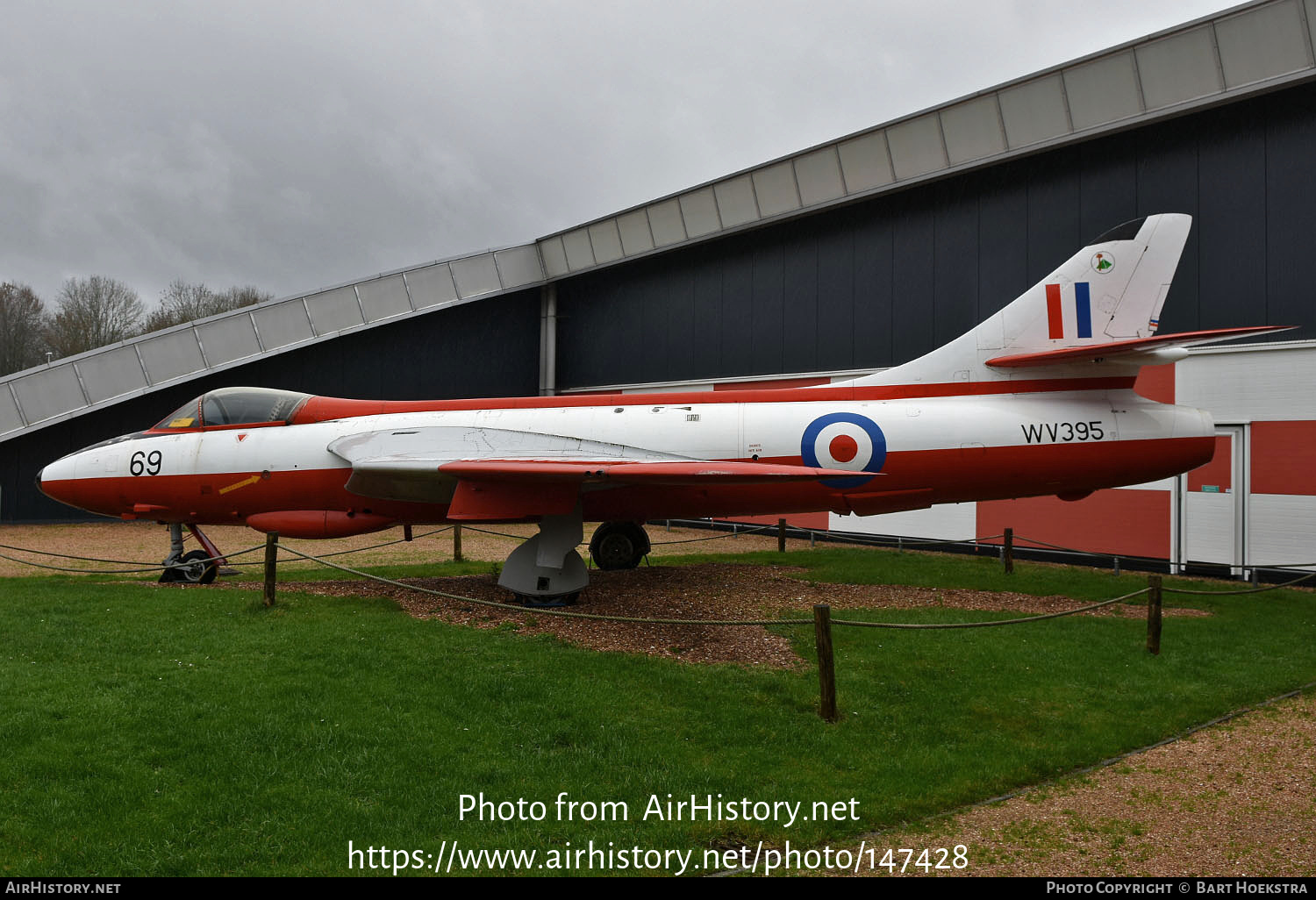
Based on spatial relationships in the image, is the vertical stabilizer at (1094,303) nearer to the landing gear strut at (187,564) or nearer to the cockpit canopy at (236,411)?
the cockpit canopy at (236,411)

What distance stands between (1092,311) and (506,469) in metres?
7.19

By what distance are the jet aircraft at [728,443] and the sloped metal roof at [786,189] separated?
5.12 metres

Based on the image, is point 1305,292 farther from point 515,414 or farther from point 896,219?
point 515,414

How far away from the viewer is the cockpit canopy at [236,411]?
10469 millimetres

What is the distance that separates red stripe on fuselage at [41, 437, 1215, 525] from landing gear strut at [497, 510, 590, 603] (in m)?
0.84

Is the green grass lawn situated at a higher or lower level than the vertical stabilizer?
lower

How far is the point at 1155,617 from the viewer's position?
7703 millimetres

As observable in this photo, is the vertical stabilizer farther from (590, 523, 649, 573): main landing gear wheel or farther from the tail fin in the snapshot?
(590, 523, 649, 573): main landing gear wheel

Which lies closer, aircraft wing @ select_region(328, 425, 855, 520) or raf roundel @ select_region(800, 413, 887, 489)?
aircraft wing @ select_region(328, 425, 855, 520)

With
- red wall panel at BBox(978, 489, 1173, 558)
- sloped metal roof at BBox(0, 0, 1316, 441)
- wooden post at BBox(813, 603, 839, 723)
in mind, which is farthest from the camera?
red wall panel at BBox(978, 489, 1173, 558)

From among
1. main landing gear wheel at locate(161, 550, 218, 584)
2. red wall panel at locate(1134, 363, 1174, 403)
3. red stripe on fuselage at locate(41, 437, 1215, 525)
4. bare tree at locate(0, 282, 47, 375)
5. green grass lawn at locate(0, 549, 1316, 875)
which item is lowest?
green grass lawn at locate(0, 549, 1316, 875)

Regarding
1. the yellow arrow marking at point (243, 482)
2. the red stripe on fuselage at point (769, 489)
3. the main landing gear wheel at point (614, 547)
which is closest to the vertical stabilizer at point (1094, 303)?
the red stripe on fuselage at point (769, 489)

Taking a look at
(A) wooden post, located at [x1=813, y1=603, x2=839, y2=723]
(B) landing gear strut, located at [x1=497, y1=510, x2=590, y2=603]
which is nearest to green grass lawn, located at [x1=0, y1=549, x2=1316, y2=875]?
(A) wooden post, located at [x1=813, y1=603, x2=839, y2=723]

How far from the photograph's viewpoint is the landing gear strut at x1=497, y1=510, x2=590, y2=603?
356 inches
